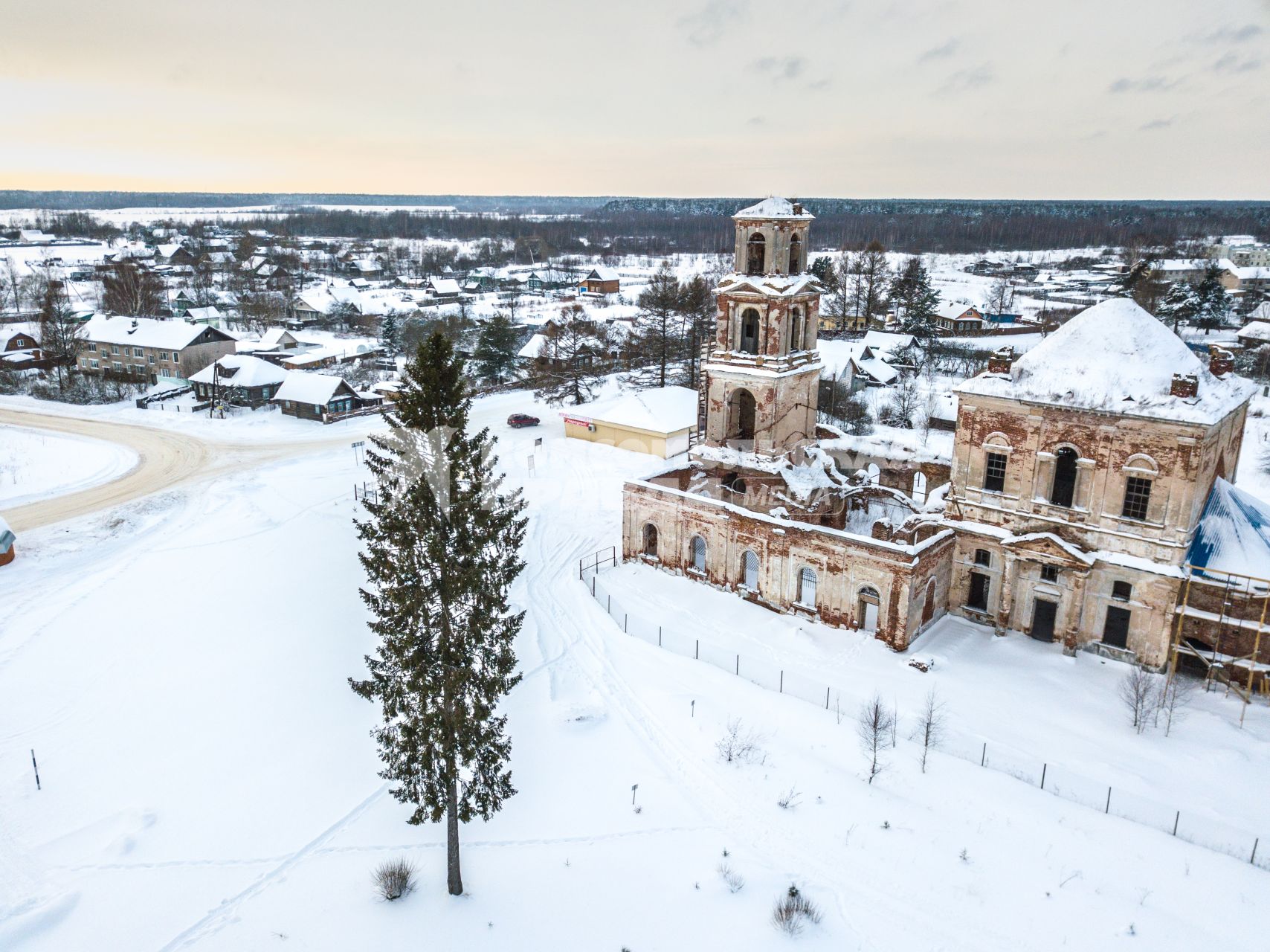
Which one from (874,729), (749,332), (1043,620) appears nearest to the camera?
(874,729)

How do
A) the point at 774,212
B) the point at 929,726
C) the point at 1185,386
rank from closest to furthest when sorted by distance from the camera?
1. the point at 929,726
2. the point at 1185,386
3. the point at 774,212

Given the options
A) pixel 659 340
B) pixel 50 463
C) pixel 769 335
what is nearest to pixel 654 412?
pixel 769 335

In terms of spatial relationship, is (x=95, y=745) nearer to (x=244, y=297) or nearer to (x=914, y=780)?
(x=914, y=780)

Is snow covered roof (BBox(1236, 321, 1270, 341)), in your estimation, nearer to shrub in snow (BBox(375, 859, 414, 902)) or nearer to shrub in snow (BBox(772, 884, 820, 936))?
shrub in snow (BBox(772, 884, 820, 936))

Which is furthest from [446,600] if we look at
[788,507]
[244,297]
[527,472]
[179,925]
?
Answer: [244,297]

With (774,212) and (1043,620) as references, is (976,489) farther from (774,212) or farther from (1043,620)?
(774,212)

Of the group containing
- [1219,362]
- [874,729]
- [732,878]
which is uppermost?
[1219,362]
